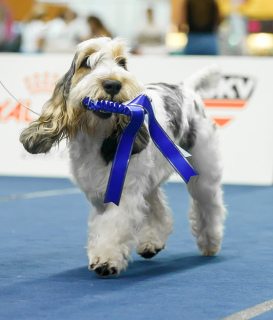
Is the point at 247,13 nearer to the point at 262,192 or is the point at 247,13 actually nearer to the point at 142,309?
the point at 262,192

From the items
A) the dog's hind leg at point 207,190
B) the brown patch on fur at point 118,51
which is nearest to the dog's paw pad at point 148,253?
the dog's hind leg at point 207,190

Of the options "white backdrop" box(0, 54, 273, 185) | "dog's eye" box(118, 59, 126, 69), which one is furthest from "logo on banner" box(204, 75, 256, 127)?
"dog's eye" box(118, 59, 126, 69)

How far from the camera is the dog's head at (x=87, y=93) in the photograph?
4363mm

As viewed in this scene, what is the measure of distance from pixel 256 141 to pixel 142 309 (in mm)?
6019

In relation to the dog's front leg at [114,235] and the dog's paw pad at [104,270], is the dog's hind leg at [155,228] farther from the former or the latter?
the dog's paw pad at [104,270]

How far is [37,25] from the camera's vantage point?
15320 millimetres

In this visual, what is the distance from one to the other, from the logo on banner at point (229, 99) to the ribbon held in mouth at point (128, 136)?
15.6 ft

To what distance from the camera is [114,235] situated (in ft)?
14.7

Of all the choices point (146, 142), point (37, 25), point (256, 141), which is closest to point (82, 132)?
point (146, 142)

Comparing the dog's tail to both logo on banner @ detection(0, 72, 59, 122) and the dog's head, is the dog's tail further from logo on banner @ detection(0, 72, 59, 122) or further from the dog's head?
logo on banner @ detection(0, 72, 59, 122)

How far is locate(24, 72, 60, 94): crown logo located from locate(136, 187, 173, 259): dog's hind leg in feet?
14.7

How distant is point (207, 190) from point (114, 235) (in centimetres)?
124

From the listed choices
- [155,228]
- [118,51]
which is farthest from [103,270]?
[118,51]

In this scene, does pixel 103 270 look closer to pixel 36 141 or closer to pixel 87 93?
pixel 36 141
